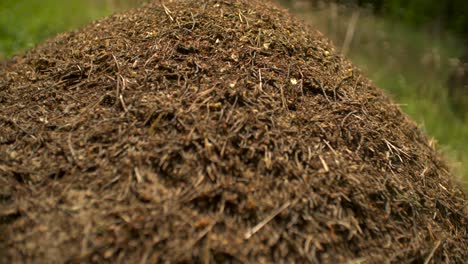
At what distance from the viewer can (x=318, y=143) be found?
2424 mm

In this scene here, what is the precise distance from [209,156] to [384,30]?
461 cm

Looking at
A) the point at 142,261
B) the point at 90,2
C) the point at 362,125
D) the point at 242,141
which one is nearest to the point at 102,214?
the point at 142,261

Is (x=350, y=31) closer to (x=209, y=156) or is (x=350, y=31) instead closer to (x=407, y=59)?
(x=407, y=59)

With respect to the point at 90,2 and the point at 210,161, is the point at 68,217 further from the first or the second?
the point at 90,2

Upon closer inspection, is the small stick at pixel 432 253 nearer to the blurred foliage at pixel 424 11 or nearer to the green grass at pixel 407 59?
the green grass at pixel 407 59

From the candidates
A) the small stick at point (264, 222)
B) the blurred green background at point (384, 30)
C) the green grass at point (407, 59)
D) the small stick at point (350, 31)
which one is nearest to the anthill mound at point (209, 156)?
the small stick at point (264, 222)

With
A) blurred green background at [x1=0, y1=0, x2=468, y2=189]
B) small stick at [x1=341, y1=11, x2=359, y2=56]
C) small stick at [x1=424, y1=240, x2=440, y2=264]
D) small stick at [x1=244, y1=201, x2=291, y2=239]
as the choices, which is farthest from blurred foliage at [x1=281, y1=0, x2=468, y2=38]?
small stick at [x1=244, y1=201, x2=291, y2=239]

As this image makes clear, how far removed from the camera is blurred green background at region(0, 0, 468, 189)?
17.3ft

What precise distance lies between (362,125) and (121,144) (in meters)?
1.34

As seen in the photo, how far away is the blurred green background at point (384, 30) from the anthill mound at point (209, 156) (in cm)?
235

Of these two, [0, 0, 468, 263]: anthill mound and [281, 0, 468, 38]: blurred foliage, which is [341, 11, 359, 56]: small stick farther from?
[0, 0, 468, 263]: anthill mound

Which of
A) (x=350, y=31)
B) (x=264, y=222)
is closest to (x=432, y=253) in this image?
(x=264, y=222)

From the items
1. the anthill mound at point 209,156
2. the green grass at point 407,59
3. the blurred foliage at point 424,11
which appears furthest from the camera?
the blurred foliage at point 424,11

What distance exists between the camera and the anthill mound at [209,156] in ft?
6.47
